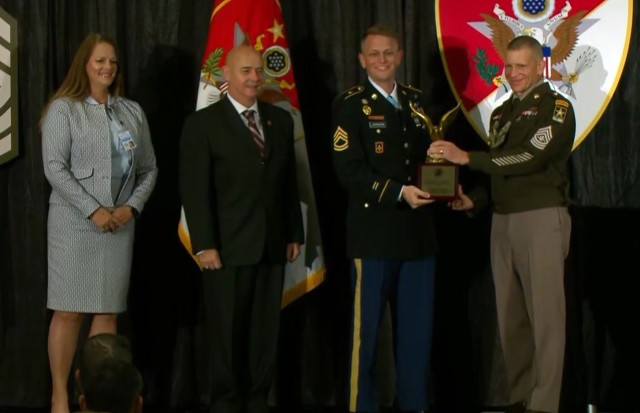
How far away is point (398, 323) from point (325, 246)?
2.45ft

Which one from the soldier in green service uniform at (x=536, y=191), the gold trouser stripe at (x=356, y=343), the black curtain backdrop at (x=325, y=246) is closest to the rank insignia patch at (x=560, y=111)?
the soldier in green service uniform at (x=536, y=191)

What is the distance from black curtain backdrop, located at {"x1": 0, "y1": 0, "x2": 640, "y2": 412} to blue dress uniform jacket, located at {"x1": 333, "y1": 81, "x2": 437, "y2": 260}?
1.91ft

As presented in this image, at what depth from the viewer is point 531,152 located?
4.26 metres

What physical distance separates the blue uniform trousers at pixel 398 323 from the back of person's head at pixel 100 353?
2.23m

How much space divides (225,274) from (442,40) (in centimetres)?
154

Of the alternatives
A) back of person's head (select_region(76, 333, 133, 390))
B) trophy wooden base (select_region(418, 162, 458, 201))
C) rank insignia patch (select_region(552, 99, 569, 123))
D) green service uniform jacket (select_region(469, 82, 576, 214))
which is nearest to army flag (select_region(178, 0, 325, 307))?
trophy wooden base (select_region(418, 162, 458, 201))

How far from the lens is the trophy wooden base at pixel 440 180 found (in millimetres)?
4234

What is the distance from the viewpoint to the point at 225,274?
4.31 metres

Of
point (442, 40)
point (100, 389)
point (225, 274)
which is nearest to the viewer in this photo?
point (100, 389)

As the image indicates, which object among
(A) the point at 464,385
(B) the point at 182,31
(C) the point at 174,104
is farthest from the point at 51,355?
(A) the point at 464,385

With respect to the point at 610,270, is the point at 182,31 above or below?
above

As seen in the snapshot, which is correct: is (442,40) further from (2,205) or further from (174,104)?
(2,205)

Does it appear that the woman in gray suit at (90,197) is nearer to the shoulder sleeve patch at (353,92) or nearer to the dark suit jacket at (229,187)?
the dark suit jacket at (229,187)

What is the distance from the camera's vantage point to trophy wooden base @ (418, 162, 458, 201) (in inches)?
167
